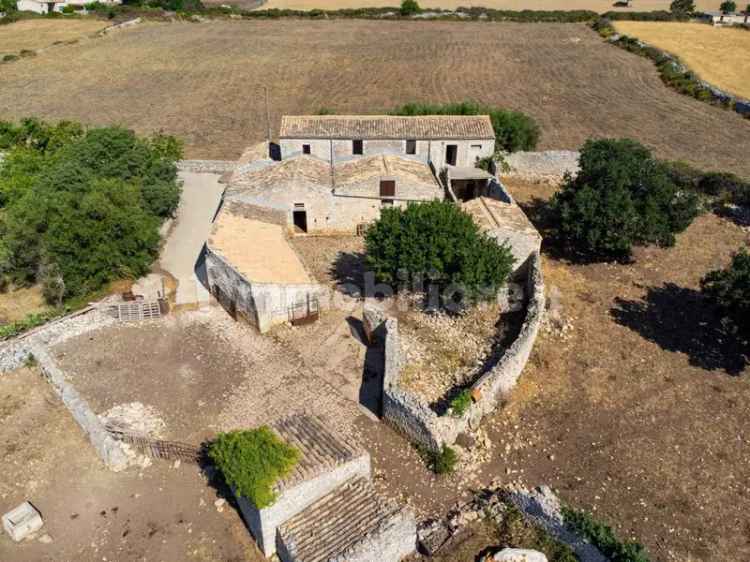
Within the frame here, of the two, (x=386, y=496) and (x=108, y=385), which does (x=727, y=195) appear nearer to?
(x=386, y=496)

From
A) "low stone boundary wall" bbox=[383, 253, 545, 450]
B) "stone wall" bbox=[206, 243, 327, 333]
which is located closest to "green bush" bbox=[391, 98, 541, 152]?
"low stone boundary wall" bbox=[383, 253, 545, 450]

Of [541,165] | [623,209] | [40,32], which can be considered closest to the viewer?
[623,209]

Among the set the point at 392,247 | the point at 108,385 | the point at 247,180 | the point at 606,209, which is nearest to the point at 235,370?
the point at 108,385

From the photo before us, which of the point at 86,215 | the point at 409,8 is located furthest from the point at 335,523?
the point at 409,8

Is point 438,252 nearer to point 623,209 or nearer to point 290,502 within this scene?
point 623,209

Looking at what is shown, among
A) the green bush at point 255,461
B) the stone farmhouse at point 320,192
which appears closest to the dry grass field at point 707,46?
the stone farmhouse at point 320,192

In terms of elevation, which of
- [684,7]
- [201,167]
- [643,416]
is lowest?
[643,416]
